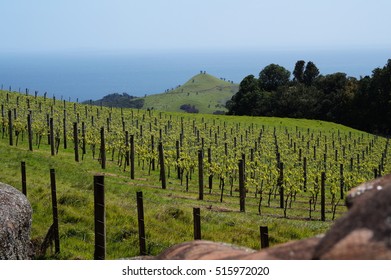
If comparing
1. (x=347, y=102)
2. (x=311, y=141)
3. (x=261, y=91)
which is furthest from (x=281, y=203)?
(x=261, y=91)

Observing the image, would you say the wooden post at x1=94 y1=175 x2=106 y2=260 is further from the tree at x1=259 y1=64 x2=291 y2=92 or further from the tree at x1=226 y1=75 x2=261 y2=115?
the tree at x1=259 y1=64 x2=291 y2=92

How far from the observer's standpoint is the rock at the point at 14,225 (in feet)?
36.2

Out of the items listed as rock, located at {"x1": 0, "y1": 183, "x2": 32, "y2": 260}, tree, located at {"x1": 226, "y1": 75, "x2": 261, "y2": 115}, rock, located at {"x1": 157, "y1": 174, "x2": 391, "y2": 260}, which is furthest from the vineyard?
tree, located at {"x1": 226, "y1": 75, "x2": 261, "y2": 115}

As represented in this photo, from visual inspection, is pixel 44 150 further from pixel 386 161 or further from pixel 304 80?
pixel 304 80

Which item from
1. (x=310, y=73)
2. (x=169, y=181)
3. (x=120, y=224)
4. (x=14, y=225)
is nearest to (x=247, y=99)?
(x=310, y=73)

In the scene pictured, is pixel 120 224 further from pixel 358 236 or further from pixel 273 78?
pixel 273 78

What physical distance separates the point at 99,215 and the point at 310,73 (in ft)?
418

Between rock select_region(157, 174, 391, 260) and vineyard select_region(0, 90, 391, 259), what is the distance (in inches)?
317

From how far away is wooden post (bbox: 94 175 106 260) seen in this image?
10920mm

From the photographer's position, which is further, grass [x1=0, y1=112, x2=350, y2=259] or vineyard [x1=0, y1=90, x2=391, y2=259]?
vineyard [x1=0, y1=90, x2=391, y2=259]

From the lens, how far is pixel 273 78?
134 metres

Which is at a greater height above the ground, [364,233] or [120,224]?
[364,233]

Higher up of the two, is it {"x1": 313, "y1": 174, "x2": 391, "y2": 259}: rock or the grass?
{"x1": 313, "y1": 174, "x2": 391, "y2": 259}: rock

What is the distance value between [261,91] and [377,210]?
123 meters
